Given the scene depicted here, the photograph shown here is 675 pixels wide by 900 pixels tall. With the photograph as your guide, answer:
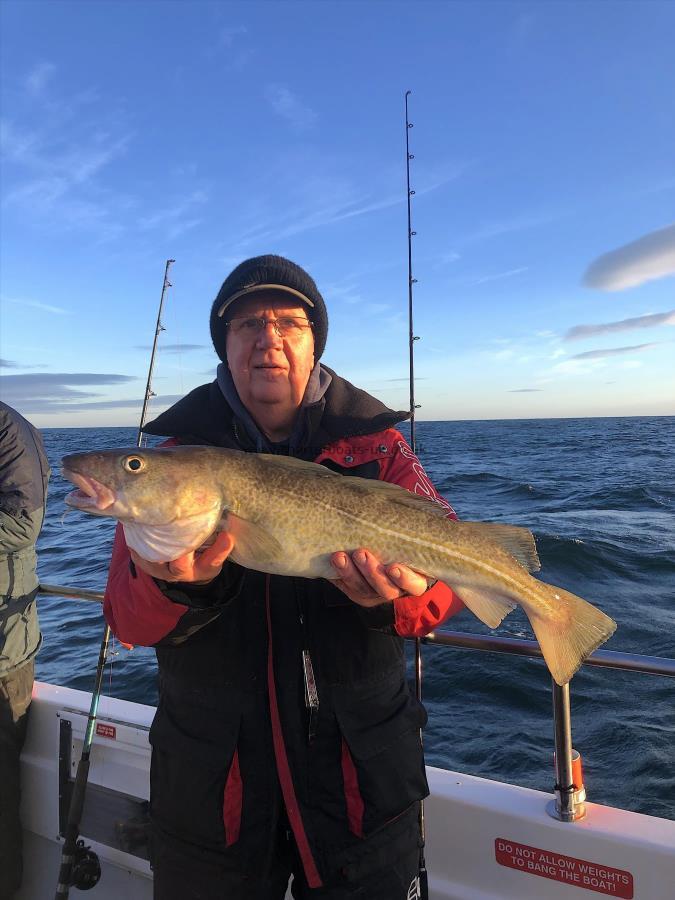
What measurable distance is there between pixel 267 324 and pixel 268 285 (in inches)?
7.7

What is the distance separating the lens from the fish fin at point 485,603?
9.67 feet

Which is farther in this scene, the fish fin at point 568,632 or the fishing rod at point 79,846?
the fishing rod at point 79,846

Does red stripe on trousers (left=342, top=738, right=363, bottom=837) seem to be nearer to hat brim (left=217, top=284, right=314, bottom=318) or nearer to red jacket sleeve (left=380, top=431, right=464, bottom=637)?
red jacket sleeve (left=380, top=431, right=464, bottom=637)

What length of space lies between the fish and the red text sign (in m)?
2.20

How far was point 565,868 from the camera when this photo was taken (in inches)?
124

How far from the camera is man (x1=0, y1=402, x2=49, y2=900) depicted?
4.06 m

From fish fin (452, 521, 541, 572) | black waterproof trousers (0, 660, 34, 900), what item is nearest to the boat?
black waterproof trousers (0, 660, 34, 900)

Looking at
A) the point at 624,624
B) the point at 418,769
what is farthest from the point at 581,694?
the point at 418,769

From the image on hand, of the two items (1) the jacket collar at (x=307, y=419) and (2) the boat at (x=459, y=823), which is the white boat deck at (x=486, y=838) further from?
(1) the jacket collar at (x=307, y=419)

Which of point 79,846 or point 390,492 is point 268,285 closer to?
point 390,492

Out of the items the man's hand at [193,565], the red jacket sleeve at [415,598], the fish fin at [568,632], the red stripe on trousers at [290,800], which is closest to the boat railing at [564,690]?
the fish fin at [568,632]

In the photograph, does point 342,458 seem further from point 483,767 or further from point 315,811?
point 483,767

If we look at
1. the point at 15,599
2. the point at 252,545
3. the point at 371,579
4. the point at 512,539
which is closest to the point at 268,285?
the point at 252,545

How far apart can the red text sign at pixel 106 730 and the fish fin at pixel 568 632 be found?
3009 millimetres
